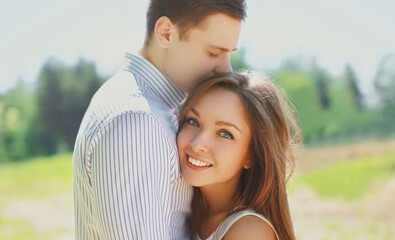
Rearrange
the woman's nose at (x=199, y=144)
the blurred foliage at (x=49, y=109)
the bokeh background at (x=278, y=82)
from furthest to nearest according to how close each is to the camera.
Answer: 1. the blurred foliage at (x=49, y=109)
2. the bokeh background at (x=278, y=82)
3. the woman's nose at (x=199, y=144)

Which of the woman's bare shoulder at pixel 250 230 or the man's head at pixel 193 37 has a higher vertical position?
the man's head at pixel 193 37

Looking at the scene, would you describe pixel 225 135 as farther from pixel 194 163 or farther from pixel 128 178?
pixel 128 178

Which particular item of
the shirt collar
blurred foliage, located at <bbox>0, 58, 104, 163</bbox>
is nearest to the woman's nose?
the shirt collar

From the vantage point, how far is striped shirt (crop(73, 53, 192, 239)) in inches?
43.9

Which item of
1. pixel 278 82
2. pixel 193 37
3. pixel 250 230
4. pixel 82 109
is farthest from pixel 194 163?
pixel 82 109

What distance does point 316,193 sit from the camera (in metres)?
7.03

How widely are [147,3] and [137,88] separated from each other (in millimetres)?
435

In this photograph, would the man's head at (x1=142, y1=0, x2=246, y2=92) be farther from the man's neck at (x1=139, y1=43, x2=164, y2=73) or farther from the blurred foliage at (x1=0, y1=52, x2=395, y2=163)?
the blurred foliage at (x1=0, y1=52, x2=395, y2=163)

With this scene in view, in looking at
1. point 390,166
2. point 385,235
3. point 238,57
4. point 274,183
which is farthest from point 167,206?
point 390,166

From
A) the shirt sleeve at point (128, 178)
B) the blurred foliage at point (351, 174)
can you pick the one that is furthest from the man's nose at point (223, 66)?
the blurred foliage at point (351, 174)

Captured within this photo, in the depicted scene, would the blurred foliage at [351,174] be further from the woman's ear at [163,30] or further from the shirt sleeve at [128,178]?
the shirt sleeve at [128,178]

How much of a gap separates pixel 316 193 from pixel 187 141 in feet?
19.7

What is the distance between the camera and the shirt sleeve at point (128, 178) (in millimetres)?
1112

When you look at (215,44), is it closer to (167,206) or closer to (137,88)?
(137,88)
